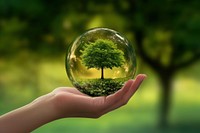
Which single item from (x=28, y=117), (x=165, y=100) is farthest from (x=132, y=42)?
(x=28, y=117)

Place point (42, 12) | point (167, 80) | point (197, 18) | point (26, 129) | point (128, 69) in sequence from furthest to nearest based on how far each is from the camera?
point (167, 80), point (42, 12), point (197, 18), point (128, 69), point (26, 129)

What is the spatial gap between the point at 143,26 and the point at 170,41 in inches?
12.3

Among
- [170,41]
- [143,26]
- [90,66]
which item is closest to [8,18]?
[143,26]

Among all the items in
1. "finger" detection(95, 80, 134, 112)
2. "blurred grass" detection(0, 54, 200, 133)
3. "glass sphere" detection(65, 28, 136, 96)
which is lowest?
"blurred grass" detection(0, 54, 200, 133)

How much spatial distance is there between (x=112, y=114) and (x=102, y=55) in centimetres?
384

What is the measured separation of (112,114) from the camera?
15.5 ft

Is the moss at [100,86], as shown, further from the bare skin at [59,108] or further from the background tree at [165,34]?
the background tree at [165,34]

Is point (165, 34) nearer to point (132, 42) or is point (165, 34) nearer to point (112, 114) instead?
point (132, 42)

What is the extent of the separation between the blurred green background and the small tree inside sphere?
9.04 feet

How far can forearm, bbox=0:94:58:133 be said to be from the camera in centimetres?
81

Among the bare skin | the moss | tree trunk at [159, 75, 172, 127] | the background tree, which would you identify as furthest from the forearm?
tree trunk at [159, 75, 172, 127]

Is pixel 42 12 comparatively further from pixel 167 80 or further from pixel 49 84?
pixel 167 80

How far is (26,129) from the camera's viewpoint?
821 mm

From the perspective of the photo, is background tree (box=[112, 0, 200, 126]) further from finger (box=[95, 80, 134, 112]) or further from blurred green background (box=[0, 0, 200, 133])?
finger (box=[95, 80, 134, 112])
